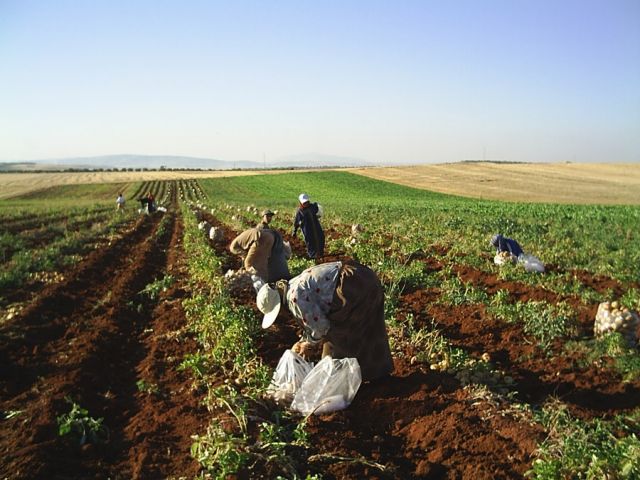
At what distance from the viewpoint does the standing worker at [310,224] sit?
945 centimetres

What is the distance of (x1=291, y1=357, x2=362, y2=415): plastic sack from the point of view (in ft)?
12.2

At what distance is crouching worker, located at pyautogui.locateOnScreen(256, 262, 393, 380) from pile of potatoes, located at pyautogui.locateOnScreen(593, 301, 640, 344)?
→ 249 centimetres

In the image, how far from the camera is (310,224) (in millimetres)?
9523

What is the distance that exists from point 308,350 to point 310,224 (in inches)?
198

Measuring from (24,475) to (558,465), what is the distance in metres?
3.53

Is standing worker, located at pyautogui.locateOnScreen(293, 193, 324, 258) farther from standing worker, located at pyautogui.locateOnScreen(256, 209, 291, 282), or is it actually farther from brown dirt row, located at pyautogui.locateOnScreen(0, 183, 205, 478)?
brown dirt row, located at pyautogui.locateOnScreen(0, 183, 205, 478)

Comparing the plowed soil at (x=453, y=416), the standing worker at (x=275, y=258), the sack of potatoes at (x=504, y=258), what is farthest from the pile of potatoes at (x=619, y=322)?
the standing worker at (x=275, y=258)

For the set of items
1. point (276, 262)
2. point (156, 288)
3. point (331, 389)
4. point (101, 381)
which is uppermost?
point (276, 262)

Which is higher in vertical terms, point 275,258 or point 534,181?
point 275,258

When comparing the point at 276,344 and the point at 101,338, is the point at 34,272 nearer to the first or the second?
the point at 101,338

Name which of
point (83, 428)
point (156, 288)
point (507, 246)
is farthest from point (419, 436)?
point (507, 246)

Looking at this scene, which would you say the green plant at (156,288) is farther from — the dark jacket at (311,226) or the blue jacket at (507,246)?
the blue jacket at (507,246)

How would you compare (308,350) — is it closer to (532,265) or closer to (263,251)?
(263,251)

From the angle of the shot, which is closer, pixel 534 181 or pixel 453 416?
pixel 453 416
